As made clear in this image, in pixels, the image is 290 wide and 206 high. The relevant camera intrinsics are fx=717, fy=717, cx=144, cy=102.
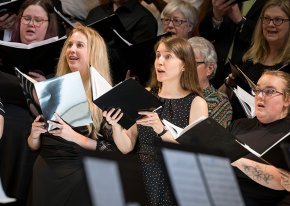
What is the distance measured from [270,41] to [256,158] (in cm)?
109

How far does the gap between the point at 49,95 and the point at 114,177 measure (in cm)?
167

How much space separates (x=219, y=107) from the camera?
4082 millimetres

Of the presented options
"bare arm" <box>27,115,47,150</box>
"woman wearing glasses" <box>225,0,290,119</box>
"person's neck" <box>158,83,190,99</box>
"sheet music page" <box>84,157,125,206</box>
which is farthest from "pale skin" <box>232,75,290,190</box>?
"sheet music page" <box>84,157,125,206</box>

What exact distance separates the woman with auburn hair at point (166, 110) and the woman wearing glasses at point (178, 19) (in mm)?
979

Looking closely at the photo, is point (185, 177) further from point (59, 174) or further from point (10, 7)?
point (10, 7)

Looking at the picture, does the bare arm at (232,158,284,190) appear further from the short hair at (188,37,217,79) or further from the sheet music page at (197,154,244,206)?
the sheet music page at (197,154,244,206)

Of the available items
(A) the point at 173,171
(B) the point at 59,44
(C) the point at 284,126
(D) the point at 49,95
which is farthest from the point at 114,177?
(B) the point at 59,44

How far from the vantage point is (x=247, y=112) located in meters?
3.90

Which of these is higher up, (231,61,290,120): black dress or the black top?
the black top

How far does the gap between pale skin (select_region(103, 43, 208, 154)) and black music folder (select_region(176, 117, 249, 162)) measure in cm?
31

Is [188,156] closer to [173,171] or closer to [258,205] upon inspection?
[173,171]

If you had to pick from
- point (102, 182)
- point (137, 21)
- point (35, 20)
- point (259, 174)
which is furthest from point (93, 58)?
point (102, 182)

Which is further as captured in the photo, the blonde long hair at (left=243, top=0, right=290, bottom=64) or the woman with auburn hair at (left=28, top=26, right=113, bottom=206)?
the blonde long hair at (left=243, top=0, right=290, bottom=64)

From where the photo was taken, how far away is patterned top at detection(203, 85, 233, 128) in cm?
403
